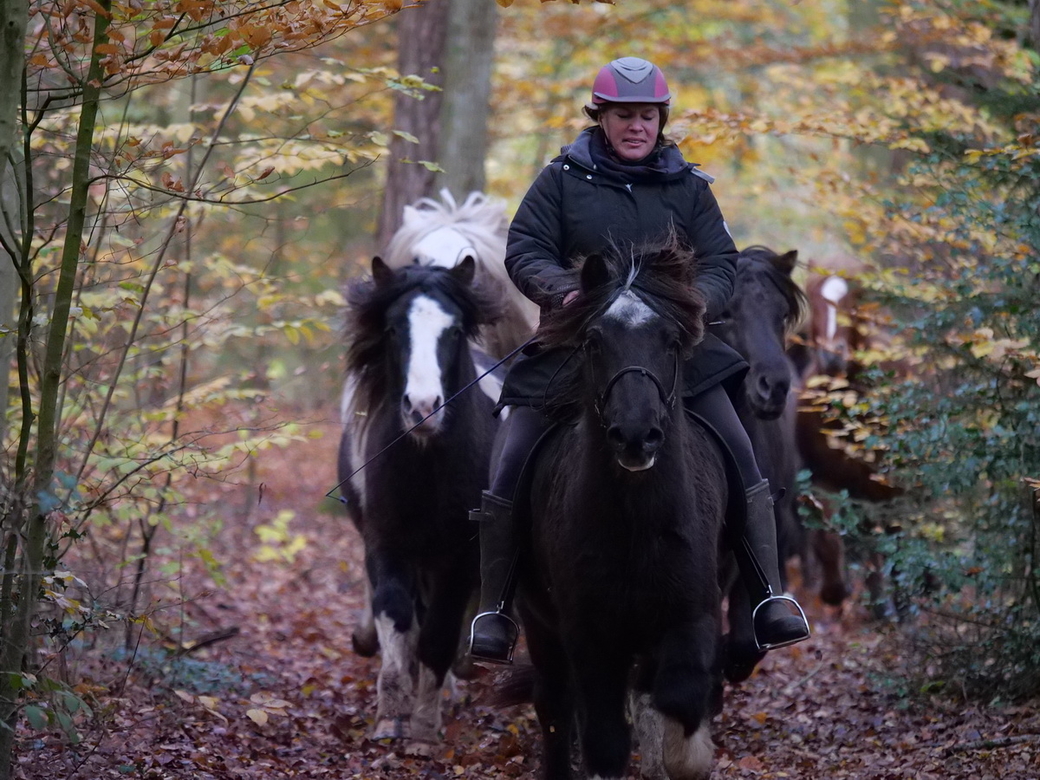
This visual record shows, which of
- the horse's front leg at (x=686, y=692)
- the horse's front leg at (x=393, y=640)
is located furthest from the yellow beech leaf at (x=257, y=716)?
the horse's front leg at (x=686, y=692)

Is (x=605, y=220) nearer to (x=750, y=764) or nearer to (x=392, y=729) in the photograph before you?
(x=750, y=764)

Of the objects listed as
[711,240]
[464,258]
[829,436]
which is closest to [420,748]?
[464,258]

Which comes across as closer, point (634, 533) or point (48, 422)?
point (48, 422)

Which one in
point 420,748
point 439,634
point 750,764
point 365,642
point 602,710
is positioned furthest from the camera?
point 365,642

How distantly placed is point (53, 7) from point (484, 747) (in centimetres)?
470

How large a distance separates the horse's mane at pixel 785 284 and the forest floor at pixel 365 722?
2165mm

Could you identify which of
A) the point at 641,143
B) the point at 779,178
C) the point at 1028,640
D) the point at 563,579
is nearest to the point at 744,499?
the point at 563,579

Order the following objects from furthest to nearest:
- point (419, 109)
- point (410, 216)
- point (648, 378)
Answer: point (419, 109) → point (410, 216) → point (648, 378)

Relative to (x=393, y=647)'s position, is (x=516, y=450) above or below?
above

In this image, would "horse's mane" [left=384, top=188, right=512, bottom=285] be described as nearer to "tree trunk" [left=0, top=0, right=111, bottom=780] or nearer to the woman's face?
the woman's face

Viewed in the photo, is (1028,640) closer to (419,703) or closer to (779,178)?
(419,703)

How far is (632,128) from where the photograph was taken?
5.51 meters

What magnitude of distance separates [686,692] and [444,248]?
4.92m

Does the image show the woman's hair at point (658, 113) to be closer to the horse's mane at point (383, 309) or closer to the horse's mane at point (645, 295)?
the horse's mane at point (645, 295)
